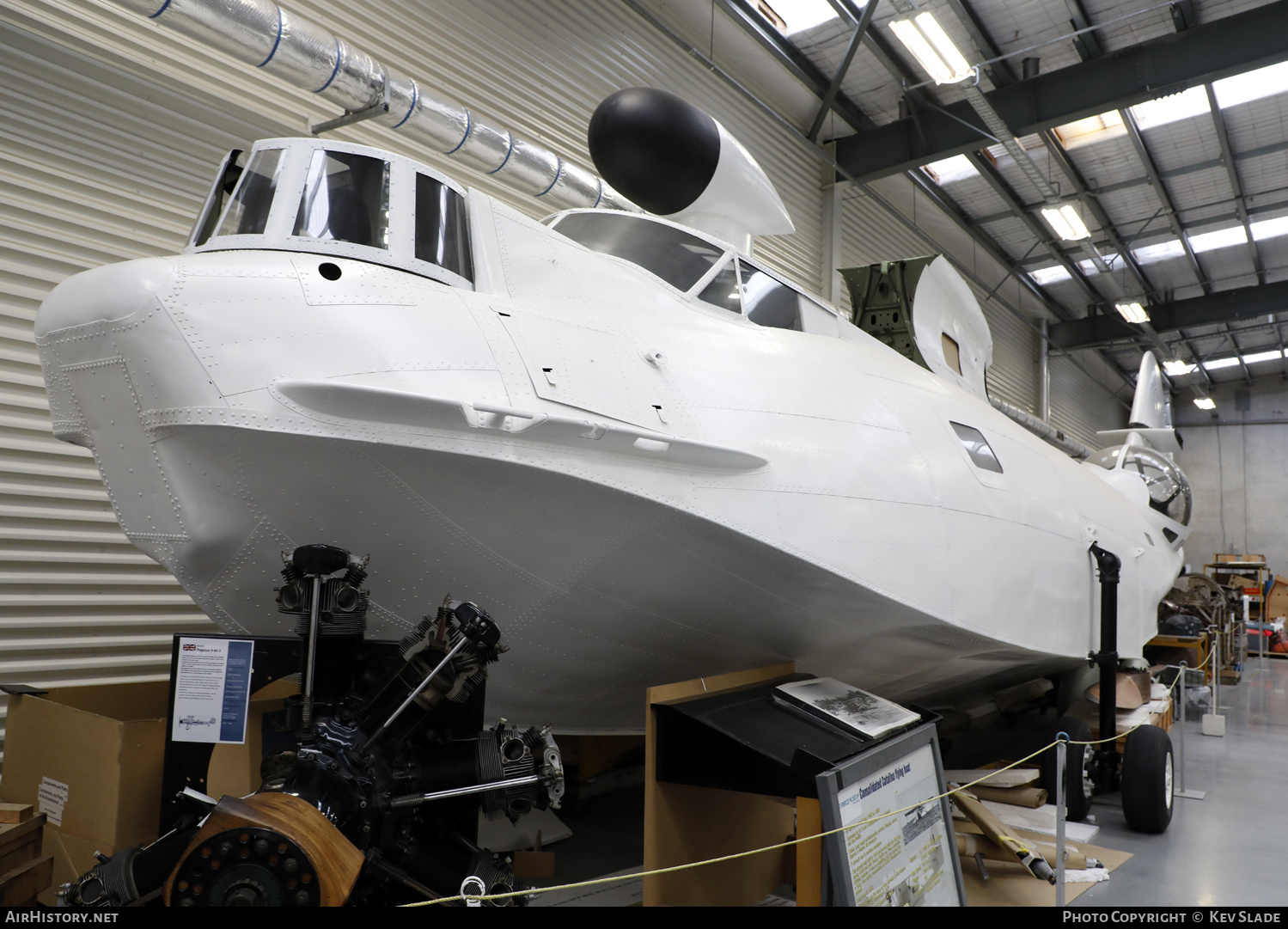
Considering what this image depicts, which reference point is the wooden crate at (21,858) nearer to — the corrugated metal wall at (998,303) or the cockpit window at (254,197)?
the cockpit window at (254,197)

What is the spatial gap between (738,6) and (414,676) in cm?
943

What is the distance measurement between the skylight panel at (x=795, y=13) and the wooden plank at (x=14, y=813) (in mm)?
10117

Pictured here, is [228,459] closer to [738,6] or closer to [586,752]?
[586,752]

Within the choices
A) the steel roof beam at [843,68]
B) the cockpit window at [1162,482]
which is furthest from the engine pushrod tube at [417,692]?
the steel roof beam at [843,68]

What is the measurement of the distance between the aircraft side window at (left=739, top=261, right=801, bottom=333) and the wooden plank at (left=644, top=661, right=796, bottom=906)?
5.44 feet

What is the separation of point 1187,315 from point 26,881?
21.9 metres

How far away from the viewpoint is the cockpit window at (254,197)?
2773 millimetres

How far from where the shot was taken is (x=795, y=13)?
399 inches

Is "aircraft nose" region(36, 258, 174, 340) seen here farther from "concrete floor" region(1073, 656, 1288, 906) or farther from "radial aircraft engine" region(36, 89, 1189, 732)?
"concrete floor" region(1073, 656, 1288, 906)

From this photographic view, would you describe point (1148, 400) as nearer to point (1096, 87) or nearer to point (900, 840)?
point (1096, 87)

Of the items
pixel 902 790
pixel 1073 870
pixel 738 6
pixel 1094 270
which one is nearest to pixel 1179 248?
pixel 1094 270

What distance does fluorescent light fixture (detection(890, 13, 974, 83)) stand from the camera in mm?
7527

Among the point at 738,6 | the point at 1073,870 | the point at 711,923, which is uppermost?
the point at 738,6

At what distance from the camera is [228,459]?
2377mm
